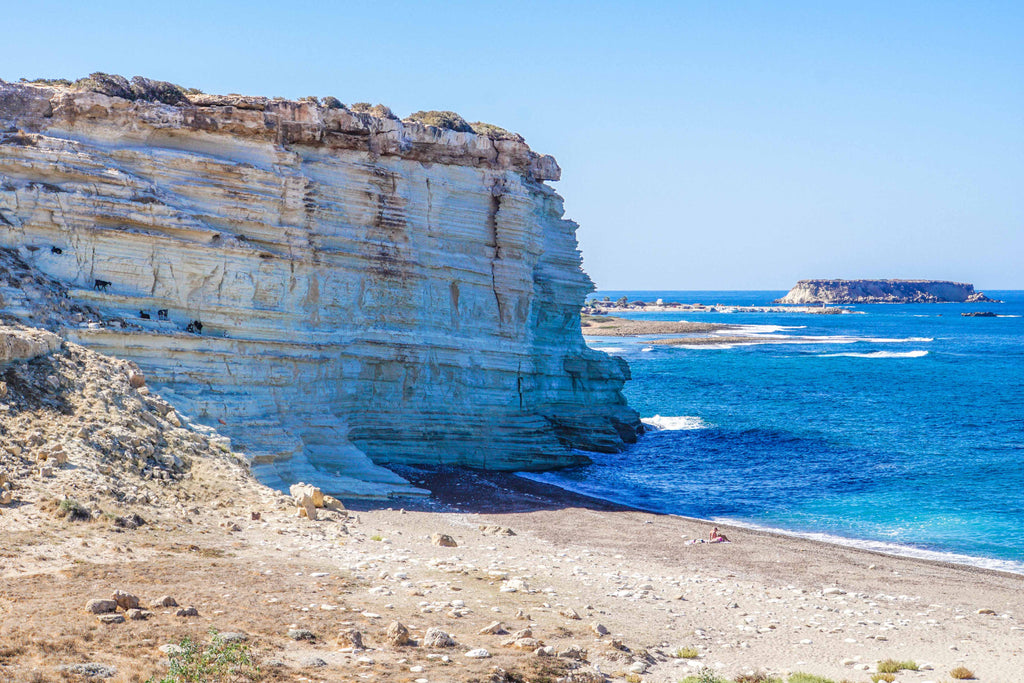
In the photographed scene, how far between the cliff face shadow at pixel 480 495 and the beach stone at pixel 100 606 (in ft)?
35.0

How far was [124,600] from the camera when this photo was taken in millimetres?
12711

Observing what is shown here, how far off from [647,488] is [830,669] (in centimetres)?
1886

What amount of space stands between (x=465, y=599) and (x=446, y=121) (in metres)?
22.4

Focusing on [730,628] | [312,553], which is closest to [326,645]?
[312,553]

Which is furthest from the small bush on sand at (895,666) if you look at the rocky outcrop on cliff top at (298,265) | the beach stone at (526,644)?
the rocky outcrop on cliff top at (298,265)

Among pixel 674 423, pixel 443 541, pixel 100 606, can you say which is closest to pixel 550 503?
pixel 443 541

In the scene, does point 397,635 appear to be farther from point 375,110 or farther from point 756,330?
point 756,330

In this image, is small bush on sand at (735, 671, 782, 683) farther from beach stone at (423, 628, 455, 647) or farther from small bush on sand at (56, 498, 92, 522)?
small bush on sand at (56, 498, 92, 522)

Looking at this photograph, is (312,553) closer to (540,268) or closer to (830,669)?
(830,669)

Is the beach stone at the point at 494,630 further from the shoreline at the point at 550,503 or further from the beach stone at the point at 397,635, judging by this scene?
the shoreline at the point at 550,503

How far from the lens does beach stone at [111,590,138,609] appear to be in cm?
1270

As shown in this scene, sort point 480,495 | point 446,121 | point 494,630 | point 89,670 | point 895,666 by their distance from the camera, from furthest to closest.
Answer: point 446,121, point 480,495, point 895,666, point 494,630, point 89,670

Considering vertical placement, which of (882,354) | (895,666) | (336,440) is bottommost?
(895,666)

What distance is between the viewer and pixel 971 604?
19688 mm
